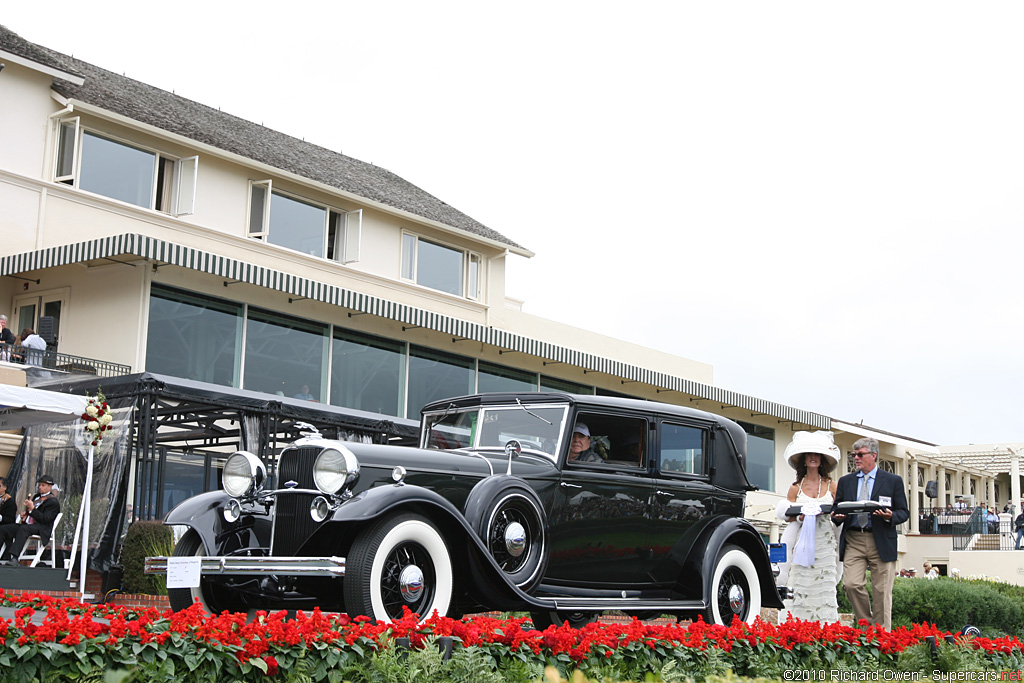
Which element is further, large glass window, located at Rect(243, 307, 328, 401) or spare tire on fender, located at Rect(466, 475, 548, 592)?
large glass window, located at Rect(243, 307, 328, 401)

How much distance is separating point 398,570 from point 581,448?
224 cm

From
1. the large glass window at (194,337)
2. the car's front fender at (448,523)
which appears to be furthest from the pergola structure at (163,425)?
the car's front fender at (448,523)

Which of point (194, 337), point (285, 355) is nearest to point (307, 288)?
point (285, 355)

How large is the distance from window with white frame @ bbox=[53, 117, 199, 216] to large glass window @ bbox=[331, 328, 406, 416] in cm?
438

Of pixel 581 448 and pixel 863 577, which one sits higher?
pixel 581 448

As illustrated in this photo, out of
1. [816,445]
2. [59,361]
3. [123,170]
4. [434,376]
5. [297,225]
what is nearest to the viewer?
[816,445]

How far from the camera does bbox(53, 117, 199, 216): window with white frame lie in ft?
71.7

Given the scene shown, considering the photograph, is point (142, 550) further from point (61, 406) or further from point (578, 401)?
point (578, 401)

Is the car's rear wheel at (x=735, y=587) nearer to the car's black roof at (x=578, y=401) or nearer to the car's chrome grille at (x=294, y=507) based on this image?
the car's black roof at (x=578, y=401)

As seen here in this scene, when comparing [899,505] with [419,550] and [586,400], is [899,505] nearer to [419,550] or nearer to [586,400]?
[586,400]

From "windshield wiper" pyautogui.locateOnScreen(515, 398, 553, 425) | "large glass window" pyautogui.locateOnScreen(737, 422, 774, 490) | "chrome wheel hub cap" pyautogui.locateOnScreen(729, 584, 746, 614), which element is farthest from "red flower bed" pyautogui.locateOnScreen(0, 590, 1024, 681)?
"large glass window" pyautogui.locateOnScreen(737, 422, 774, 490)

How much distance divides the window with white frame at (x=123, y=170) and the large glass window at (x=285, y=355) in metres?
3.56

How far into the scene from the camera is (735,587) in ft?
30.7

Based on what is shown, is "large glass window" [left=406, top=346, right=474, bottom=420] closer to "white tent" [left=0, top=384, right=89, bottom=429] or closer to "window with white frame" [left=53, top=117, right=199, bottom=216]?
"window with white frame" [left=53, top=117, right=199, bottom=216]
